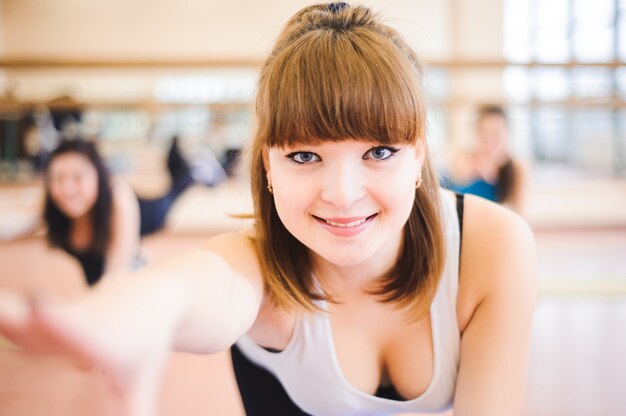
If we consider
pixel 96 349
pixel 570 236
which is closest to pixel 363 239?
pixel 96 349

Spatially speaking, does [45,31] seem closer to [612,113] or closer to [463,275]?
[612,113]

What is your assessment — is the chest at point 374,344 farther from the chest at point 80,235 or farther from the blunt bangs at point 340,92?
the chest at point 80,235

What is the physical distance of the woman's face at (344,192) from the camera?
70 cm

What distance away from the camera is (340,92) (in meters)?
0.68

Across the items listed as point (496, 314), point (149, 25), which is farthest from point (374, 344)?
point (149, 25)

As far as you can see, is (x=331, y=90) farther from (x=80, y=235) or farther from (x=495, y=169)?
(x=495, y=169)

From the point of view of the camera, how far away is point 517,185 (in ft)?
8.95

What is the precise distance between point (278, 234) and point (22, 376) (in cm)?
156

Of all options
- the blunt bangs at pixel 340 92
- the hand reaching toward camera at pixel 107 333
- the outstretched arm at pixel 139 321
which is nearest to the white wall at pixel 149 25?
the blunt bangs at pixel 340 92

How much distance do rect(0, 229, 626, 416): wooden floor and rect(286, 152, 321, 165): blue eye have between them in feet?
2.55

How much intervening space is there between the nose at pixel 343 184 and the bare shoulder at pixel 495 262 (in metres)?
0.28

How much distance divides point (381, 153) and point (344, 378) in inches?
14.8

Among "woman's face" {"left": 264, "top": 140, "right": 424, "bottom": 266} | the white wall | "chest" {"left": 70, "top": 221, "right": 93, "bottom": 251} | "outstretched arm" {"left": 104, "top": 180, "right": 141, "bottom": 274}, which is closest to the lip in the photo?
"woman's face" {"left": 264, "top": 140, "right": 424, "bottom": 266}

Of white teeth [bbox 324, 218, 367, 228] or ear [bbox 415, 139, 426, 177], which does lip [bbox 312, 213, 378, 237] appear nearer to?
white teeth [bbox 324, 218, 367, 228]
